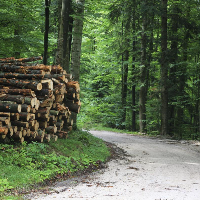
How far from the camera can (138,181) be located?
718 cm

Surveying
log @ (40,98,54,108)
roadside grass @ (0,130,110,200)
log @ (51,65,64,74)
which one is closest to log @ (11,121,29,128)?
roadside grass @ (0,130,110,200)

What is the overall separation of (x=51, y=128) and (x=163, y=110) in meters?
11.5

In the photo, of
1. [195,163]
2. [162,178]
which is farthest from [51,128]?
[195,163]

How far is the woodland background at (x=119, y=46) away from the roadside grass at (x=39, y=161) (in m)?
A: 5.06

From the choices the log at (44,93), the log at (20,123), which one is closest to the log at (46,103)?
the log at (44,93)

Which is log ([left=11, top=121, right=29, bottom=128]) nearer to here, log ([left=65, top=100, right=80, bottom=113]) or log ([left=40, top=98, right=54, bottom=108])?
log ([left=40, top=98, right=54, bottom=108])

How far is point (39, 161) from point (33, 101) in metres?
2.02

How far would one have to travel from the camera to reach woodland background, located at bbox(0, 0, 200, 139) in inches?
568

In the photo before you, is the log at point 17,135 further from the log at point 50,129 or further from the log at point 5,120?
the log at point 50,129

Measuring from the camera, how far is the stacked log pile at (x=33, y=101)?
808 centimetres

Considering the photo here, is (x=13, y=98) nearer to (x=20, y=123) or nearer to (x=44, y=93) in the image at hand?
(x=20, y=123)

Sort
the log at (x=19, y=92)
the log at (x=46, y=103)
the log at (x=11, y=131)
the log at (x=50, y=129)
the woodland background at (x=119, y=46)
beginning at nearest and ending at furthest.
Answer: the log at (x=11, y=131) → the log at (x=19, y=92) → the log at (x=46, y=103) → the log at (x=50, y=129) → the woodland background at (x=119, y=46)

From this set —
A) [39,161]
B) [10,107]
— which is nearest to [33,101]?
[10,107]

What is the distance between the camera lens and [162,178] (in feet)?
24.7
